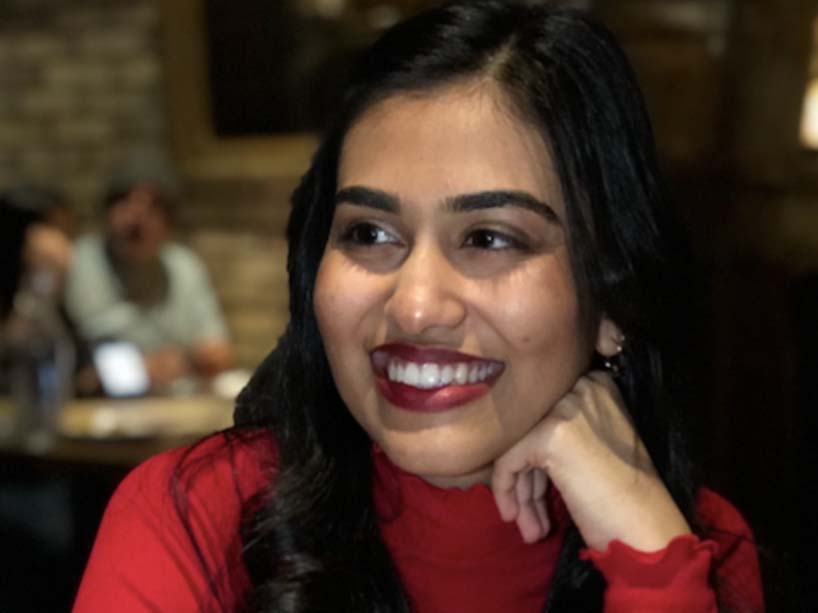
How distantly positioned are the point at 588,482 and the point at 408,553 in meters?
0.23

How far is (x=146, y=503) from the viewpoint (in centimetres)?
108

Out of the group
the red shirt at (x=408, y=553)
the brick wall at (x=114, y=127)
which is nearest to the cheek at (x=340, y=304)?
the red shirt at (x=408, y=553)

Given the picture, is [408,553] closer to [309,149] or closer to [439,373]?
[439,373]

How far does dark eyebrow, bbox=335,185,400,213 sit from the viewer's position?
3.34 feet

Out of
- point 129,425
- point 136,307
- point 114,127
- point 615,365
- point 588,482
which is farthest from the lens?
point 114,127

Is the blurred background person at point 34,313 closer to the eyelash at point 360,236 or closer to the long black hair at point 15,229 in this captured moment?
the long black hair at point 15,229

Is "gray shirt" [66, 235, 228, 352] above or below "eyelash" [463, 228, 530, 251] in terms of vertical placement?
below

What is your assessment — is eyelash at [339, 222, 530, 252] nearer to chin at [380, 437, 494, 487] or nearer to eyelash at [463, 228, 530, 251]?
eyelash at [463, 228, 530, 251]

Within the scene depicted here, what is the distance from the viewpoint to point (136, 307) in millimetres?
3576

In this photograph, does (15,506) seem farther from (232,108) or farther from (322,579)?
(232,108)

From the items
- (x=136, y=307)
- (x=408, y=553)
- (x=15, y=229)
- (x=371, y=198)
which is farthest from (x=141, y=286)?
(x=371, y=198)

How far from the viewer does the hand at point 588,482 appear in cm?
111

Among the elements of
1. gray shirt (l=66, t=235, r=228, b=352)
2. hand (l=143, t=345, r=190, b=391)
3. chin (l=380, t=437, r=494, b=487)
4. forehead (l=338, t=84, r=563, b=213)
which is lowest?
hand (l=143, t=345, r=190, b=391)

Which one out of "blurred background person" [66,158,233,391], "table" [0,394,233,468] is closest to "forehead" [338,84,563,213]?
"table" [0,394,233,468]
